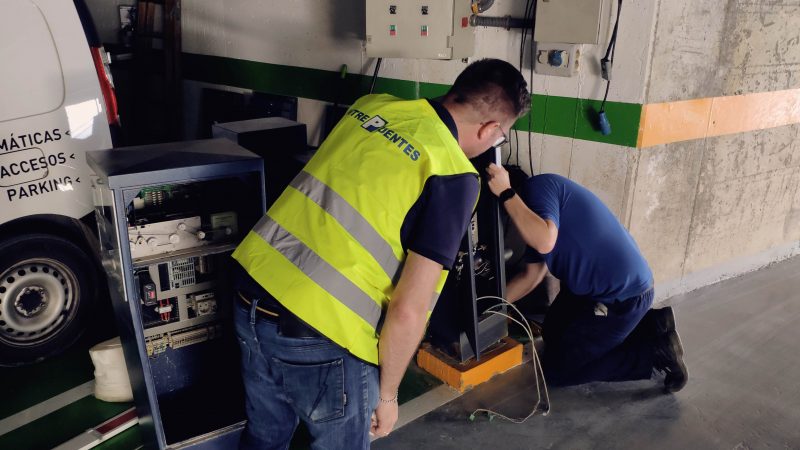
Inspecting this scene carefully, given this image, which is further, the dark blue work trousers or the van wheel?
the van wheel

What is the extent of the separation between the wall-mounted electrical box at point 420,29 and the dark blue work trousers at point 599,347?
1.78 meters

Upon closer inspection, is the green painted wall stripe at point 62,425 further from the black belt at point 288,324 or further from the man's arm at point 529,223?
the man's arm at point 529,223

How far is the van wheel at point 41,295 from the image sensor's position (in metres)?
3.33

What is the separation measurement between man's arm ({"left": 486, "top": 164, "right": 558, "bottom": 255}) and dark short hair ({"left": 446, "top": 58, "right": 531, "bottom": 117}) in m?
0.97

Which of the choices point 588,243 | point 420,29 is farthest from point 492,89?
point 420,29

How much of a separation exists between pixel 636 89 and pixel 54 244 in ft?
11.3

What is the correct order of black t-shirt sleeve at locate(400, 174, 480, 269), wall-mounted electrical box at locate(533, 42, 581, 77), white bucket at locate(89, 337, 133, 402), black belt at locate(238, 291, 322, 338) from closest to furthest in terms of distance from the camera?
1. black t-shirt sleeve at locate(400, 174, 480, 269)
2. black belt at locate(238, 291, 322, 338)
3. white bucket at locate(89, 337, 133, 402)
4. wall-mounted electrical box at locate(533, 42, 581, 77)

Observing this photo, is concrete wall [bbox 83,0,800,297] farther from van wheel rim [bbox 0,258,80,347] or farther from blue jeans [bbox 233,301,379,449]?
van wheel rim [bbox 0,258,80,347]

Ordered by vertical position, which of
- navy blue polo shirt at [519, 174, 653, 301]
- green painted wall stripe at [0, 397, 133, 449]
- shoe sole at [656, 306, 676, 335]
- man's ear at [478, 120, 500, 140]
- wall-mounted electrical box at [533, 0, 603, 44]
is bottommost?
green painted wall stripe at [0, 397, 133, 449]

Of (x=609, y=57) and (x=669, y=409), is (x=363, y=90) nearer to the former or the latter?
(x=609, y=57)

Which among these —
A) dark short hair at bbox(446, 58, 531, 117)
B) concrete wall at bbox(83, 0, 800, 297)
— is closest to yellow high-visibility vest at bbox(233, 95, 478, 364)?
dark short hair at bbox(446, 58, 531, 117)

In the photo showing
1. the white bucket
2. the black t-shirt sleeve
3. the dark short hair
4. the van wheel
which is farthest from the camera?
the van wheel

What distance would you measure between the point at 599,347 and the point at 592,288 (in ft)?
1.10

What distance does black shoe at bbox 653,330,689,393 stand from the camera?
3.16 meters
